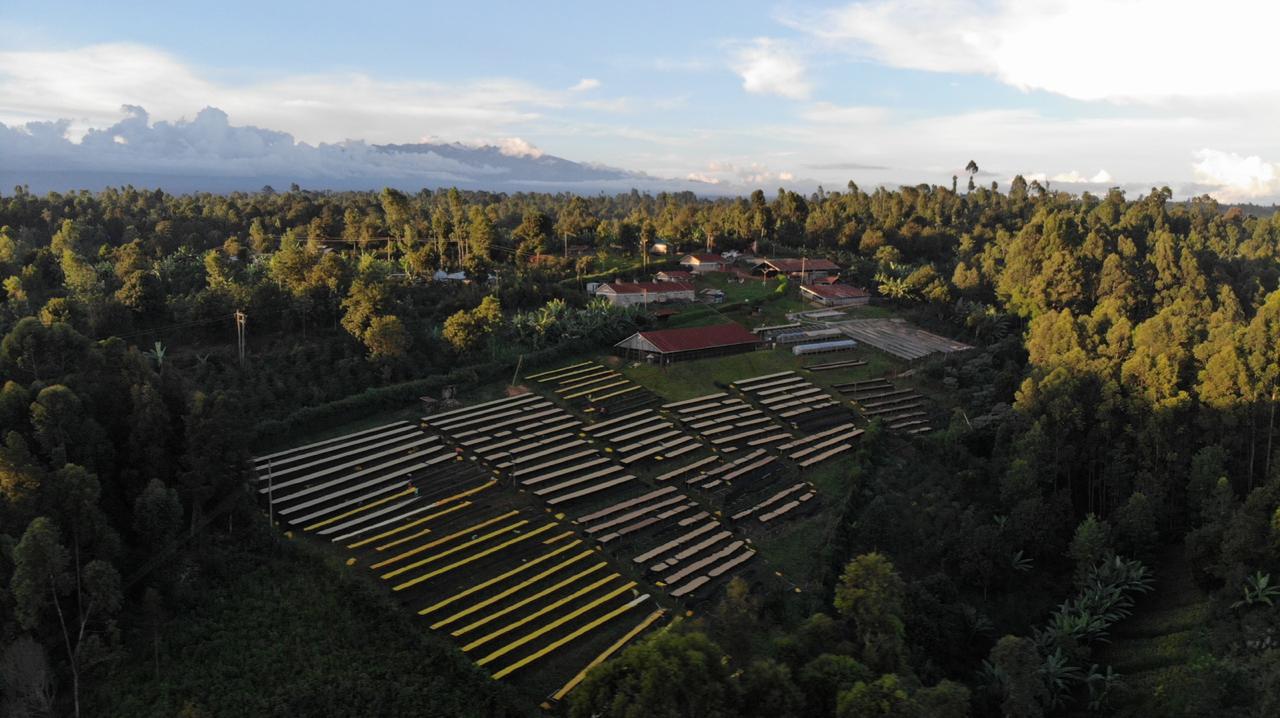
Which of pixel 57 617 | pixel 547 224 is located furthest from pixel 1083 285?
pixel 57 617

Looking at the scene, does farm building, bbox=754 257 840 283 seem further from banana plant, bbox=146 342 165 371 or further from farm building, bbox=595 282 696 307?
banana plant, bbox=146 342 165 371

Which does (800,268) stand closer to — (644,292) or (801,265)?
(801,265)

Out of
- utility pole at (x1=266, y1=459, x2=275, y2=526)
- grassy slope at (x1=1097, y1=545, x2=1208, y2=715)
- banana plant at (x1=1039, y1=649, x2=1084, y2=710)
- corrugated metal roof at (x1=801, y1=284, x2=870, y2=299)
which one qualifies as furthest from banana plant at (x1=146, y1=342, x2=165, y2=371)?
corrugated metal roof at (x1=801, y1=284, x2=870, y2=299)

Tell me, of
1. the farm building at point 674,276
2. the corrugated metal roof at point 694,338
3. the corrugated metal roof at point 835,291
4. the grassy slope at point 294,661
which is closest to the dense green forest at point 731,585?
the grassy slope at point 294,661

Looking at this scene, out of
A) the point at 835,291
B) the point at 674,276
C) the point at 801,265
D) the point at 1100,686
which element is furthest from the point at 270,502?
the point at 801,265

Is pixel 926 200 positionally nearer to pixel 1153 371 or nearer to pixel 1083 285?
pixel 1083 285
